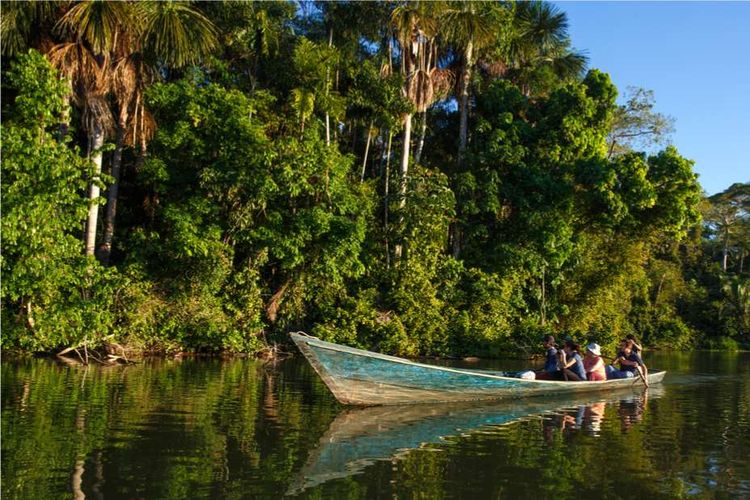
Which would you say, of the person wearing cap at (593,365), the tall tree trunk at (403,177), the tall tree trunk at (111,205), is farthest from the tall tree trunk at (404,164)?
the person wearing cap at (593,365)

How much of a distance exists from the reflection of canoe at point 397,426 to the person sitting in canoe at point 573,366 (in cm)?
42

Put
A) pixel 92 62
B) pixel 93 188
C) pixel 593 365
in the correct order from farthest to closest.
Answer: pixel 93 188
pixel 92 62
pixel 593 365

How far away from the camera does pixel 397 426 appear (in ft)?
35.8

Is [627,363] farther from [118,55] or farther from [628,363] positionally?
[118,55]

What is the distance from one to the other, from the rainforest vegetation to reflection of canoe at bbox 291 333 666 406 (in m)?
9.31

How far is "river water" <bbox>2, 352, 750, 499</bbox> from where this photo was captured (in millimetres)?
7160

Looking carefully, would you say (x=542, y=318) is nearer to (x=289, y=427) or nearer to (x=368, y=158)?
(x=368, y=158)

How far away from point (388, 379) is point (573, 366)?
5400mm

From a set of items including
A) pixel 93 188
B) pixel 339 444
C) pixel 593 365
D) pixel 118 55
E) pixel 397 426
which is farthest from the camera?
pixel 118 55

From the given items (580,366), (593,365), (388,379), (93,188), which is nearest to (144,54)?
(93,188)

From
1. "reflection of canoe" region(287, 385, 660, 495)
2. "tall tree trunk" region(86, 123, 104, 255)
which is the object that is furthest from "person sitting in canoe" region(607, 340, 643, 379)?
"tall tree trunk" region(86, 123, 104, 255)

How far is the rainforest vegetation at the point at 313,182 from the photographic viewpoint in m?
19.3

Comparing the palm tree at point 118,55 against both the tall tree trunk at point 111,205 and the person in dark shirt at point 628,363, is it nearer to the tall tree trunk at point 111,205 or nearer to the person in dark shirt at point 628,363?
the tall tree trunk at point 111,205

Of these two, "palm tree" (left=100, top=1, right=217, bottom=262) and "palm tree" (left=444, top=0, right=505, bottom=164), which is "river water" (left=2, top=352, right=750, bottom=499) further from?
"palm tree" (left=444, top=0, right=505, bottom=164)
